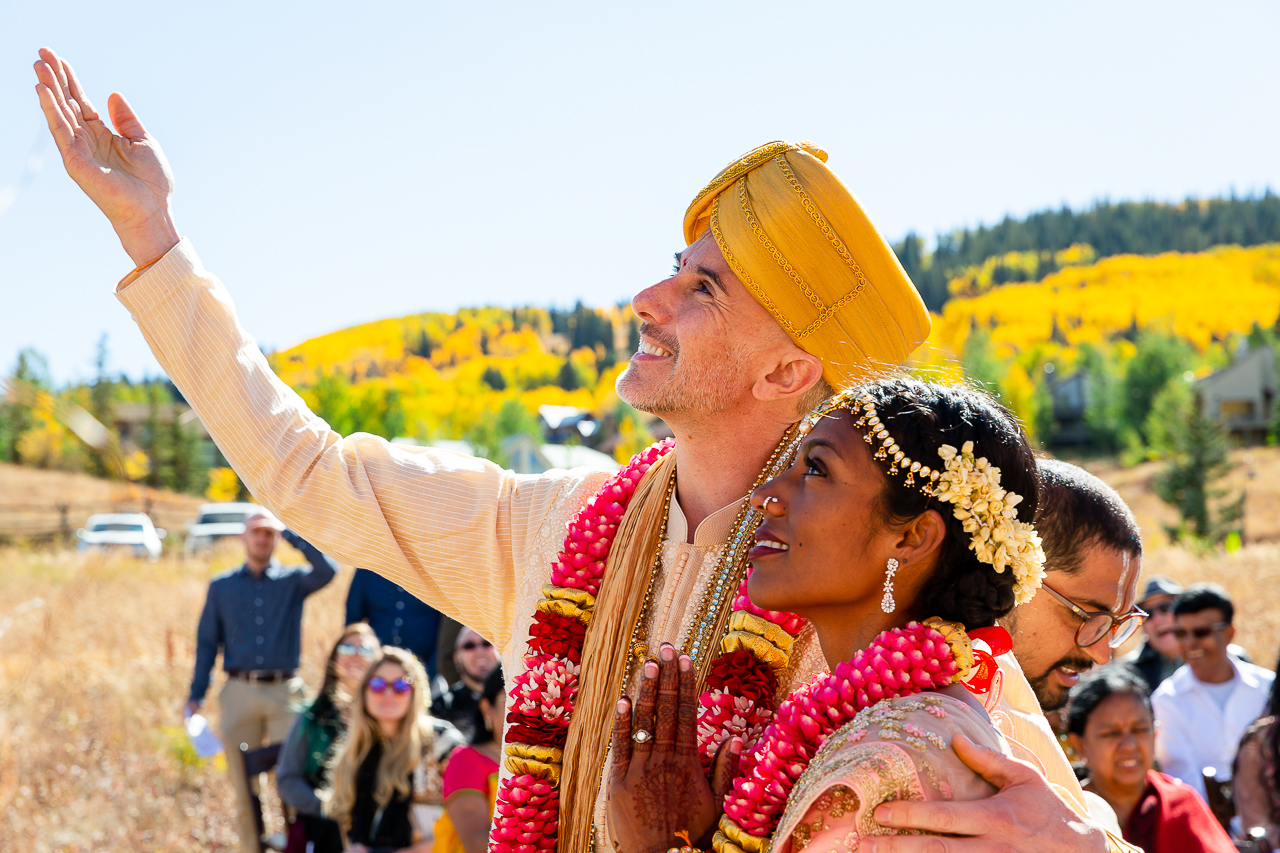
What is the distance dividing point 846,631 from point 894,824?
39cm

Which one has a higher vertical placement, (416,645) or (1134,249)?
(416,645)

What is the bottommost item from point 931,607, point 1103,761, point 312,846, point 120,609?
point 120,609

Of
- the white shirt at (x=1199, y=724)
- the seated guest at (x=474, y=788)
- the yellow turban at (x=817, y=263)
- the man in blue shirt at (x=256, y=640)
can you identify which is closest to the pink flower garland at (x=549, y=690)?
the yellow turban at (x=817, y=263)

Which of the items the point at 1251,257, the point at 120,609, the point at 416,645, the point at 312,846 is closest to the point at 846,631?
the point at 312,846

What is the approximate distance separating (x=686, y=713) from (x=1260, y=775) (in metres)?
4.05

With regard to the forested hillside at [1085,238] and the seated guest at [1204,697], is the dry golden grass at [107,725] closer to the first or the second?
the seated guest at [1204,697]

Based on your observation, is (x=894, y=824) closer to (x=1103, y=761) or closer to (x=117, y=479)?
(x=117, y=479)

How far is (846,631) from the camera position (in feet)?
5.66

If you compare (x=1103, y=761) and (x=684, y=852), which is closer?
(x=684, y=852)

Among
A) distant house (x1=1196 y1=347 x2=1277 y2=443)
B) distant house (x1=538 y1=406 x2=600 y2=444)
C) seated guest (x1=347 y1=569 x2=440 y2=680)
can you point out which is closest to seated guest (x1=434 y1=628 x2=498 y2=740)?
Answer: seated guest (x1=347 y1=569 x2=440 y2=680)

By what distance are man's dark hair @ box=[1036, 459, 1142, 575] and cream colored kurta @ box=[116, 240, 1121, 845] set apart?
512mm

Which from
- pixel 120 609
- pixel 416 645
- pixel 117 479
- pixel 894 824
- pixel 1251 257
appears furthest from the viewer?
pixel 1251 257

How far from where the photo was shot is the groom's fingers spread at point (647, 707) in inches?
66.7

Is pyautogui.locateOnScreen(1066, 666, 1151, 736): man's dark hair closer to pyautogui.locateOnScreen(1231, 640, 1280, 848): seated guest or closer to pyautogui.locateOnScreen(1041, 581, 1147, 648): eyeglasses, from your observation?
pyautogui.locateOnScreen(1231, 640, 1280, 848): seated guest
